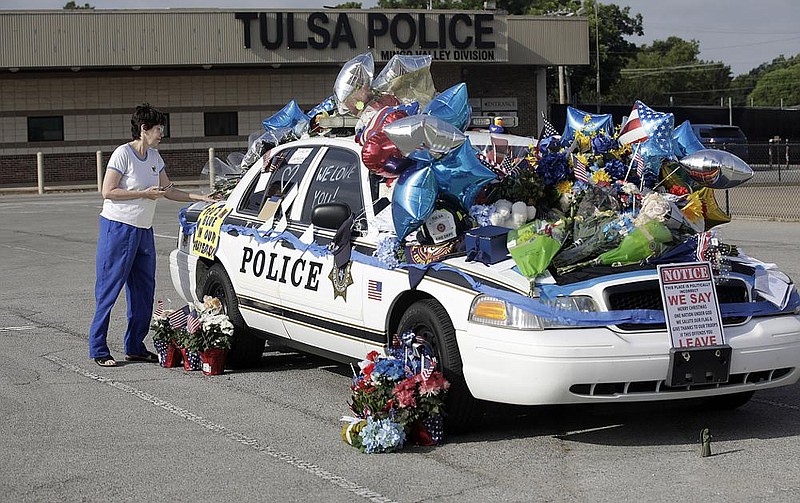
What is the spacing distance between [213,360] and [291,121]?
2.13m

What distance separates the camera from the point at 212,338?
8547 mm

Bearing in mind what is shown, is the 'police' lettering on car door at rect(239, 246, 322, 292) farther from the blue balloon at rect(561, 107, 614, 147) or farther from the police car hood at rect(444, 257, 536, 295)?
the blue balloon at rect(561, 107, 614, 147)

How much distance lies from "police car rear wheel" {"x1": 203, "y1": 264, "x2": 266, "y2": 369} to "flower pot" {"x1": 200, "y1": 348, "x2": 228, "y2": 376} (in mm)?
122

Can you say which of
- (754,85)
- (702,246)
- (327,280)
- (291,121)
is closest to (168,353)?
→ (327,280)

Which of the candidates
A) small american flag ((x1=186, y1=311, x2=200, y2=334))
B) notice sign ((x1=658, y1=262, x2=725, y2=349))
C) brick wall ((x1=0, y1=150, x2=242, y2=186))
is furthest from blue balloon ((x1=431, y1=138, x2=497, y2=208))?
brick wall ((x1=0, y1=150, x2=242, y2=186))

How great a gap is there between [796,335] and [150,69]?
4164 cm

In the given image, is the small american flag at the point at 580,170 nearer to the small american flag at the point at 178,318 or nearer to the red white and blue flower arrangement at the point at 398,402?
the red white and blue flower arrangement at the point at 398,402

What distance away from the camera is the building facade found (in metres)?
43.1

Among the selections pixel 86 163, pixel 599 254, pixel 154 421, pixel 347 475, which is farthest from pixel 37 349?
pixel 86 163

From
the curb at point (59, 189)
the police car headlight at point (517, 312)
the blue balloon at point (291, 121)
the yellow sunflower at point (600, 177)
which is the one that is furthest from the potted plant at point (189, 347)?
the curb at point (59, 189)

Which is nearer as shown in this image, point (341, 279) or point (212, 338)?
point (341, 279)

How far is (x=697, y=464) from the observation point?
604 cm

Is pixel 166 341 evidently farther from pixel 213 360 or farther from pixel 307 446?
pixel 307 446

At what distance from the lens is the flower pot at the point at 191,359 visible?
343 inches
